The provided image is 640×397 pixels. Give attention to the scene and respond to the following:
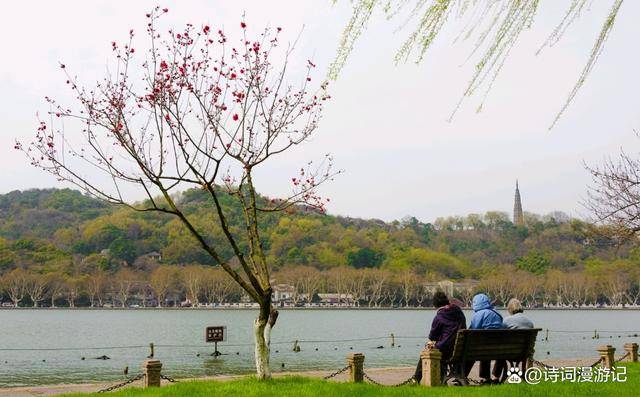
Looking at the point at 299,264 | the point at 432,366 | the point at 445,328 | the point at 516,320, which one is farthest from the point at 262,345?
the point at 299,264

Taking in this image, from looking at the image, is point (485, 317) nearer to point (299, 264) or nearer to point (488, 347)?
point (488, 347)

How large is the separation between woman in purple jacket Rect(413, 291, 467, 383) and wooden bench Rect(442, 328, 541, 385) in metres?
0.14

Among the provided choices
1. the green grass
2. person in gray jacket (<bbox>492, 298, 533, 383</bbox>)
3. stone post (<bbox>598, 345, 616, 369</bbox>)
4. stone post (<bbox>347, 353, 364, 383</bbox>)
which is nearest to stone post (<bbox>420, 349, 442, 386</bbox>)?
the green grass

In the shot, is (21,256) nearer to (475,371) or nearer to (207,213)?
(207,213)

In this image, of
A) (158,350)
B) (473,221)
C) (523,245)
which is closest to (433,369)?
(158,350)

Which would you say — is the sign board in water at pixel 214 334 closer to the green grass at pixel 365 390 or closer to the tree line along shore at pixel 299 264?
the green grass at pixel 365 390

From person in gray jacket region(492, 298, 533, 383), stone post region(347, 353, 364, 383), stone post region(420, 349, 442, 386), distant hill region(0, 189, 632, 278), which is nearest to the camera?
stone post region(420, 349, 442, 386)

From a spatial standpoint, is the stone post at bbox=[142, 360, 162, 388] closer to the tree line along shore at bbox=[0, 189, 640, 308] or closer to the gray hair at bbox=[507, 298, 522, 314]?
the gray hair at bbox=[507, 298, 522, 314]

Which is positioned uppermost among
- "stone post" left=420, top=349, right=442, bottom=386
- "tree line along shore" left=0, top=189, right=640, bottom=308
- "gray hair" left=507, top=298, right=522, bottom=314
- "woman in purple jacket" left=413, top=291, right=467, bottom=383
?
"tree line along shore" left=0, top=189, right=640, bottom=308

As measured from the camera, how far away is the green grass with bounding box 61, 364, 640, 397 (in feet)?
26.7

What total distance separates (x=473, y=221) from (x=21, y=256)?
104 m

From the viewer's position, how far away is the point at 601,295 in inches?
5025

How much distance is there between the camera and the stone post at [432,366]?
8.80 m

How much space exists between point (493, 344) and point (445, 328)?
0.69 meters
